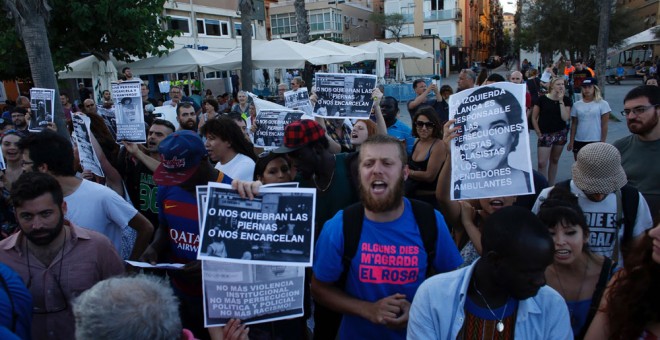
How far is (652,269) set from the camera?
1.94 meters

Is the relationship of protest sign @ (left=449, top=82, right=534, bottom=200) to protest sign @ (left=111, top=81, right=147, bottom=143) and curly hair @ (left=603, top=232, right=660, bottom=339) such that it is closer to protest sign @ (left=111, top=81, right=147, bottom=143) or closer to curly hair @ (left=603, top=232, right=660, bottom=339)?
curly hair @ (left=603, top=232, right=660, bottom=339)

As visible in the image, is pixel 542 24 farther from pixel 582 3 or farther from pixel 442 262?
pixel 442 262

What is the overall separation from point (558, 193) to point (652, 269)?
0.91 meters

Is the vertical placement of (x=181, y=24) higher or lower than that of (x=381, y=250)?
higher

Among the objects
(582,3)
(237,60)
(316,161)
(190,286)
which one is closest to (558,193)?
(316,161)

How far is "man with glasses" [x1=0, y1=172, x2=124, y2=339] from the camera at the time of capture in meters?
2.37

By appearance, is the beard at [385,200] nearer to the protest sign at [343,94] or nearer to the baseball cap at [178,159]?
the baseball cap at [178,159]

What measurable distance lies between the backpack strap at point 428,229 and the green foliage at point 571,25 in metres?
35.8

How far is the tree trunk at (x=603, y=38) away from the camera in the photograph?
14.0 metres

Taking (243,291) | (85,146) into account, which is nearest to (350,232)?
(243,291)

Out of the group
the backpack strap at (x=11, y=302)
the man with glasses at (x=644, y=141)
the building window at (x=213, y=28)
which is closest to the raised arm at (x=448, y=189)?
the man with glasses at (x=644, y=141)

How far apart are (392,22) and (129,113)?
5998 centimetres

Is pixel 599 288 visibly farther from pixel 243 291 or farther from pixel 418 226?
pixel 243 291

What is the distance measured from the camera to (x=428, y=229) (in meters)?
2.33
